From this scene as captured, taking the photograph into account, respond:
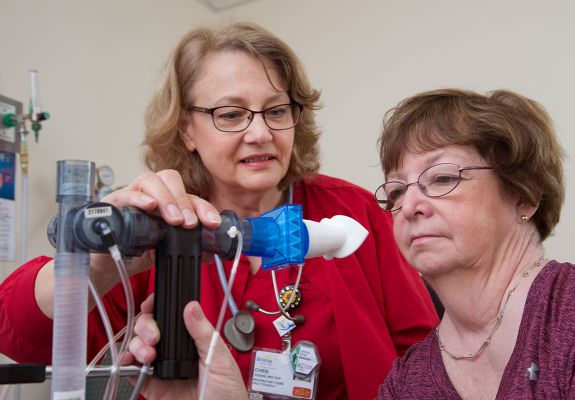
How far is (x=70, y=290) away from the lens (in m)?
0.61

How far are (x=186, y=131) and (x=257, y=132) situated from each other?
0.97ft

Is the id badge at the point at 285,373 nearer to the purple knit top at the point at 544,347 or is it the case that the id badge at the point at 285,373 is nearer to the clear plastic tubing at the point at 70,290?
Result: the purple knit top at the point at 544,347

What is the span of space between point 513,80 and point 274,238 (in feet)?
8.00

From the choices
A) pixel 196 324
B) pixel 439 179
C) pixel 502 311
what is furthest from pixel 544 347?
pixel 196 324

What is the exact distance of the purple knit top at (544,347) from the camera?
92cm

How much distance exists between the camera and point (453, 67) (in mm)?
3055

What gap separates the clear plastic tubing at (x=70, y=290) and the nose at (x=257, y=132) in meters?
0.81

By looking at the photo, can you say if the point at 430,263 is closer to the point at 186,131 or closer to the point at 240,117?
the point at 240,117

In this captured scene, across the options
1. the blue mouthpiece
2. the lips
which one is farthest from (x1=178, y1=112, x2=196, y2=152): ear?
the blue mouthpiece

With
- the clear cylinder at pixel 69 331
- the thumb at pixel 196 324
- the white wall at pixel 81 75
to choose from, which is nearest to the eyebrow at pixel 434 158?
the thumb at pixel 196 324

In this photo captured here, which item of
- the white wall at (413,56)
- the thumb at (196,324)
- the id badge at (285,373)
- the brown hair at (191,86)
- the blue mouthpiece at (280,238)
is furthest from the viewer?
the white wall at (413,56)

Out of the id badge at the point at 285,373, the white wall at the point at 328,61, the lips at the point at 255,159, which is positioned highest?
the white wall at the point at 328,61

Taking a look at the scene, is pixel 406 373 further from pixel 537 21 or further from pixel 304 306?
pixel 537 21

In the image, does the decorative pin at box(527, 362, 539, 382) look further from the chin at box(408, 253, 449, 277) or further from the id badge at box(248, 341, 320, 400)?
the id badge at box(248, 341, 320, 400)
